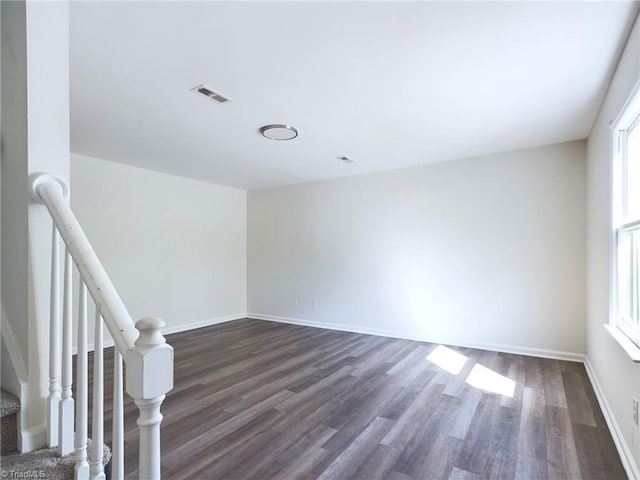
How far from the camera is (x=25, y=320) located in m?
1.27

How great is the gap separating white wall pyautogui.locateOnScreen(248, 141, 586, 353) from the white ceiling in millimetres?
615

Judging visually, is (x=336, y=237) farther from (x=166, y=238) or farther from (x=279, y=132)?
(x=166, y=238)

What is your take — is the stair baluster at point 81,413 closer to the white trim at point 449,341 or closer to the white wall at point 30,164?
the white wall at point 30,164

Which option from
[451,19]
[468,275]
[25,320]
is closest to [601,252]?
[468,275]

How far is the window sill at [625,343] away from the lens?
1696 mm

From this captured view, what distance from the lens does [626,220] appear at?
2.29 meters

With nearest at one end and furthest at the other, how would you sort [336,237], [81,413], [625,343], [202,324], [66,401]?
[81,413]
[66,401]
[625,343]
[336,237]
[202,324]

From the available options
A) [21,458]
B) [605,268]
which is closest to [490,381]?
[605,268]

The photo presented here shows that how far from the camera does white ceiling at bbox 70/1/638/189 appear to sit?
1.79 metres

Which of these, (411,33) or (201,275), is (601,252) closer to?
(411,33)

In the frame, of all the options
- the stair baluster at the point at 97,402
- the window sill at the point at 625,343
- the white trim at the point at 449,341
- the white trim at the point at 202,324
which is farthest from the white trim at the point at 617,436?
the white trim at the point at 202,324

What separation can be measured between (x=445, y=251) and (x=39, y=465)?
4.46 m

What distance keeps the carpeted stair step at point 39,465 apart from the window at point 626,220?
2842 millimetres

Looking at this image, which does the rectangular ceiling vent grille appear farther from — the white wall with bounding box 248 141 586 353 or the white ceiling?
the white wall with bounding box 248 141 586 353
